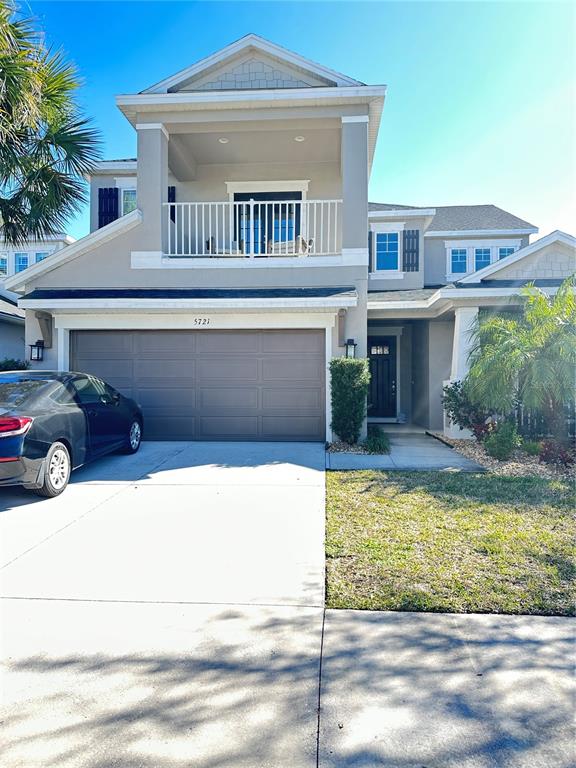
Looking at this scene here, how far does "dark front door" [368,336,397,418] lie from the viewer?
604 inches

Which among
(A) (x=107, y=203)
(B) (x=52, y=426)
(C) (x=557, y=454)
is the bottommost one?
(C) (x=557, y=454)

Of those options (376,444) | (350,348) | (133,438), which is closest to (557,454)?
(376,444)

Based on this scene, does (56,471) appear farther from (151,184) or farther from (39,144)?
(151,184)

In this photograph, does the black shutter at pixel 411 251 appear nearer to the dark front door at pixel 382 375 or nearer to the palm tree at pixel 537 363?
the dark front door at pixel 382 375

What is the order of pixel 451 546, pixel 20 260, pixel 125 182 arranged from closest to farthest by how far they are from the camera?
pixel 451 546, pixel 125 182, pixel 20 260

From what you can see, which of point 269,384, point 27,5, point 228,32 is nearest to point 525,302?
point 269,384

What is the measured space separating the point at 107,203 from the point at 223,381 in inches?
310

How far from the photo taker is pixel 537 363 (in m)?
8.05

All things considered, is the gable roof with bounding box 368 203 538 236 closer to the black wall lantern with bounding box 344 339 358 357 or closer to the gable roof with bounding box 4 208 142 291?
the black wall lantern with bounding box 344 339 358 357

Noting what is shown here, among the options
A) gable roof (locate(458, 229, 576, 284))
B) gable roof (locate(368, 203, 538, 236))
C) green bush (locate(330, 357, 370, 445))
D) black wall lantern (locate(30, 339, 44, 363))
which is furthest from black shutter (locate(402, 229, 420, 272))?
black wall lantern (locate(30, 339, 44, 363))

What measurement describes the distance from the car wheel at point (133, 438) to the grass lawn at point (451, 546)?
12.8ft

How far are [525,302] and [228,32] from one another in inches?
355

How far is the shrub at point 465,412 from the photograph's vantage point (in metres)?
9.70

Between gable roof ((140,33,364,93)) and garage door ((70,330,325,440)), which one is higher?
gable roof ((140,33,364,93))
